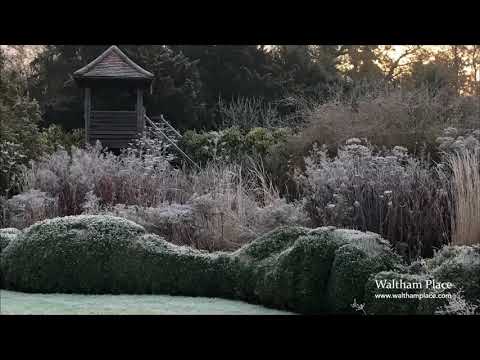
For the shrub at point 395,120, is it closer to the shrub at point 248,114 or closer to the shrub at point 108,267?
the shrub at point 248,114

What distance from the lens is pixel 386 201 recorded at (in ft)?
22.9

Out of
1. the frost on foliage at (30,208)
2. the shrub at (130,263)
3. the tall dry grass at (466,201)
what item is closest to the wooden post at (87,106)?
the frost on foliage at (30,208)

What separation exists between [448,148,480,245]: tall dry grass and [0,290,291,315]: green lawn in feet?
7.06

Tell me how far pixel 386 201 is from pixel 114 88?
5830 mm

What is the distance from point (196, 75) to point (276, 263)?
6.84 metres

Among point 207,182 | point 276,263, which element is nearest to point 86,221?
point 276,263

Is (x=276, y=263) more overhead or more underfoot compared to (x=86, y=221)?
more underfoot

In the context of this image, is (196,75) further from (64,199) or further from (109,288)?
(109,288)

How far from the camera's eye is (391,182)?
23.1 feet

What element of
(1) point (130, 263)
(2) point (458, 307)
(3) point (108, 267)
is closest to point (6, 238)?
(3) point (108, 267)

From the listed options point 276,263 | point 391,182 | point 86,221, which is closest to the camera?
point 276,263

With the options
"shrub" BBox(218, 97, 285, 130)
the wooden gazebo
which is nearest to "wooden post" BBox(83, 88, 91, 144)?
the wooden gazebo
